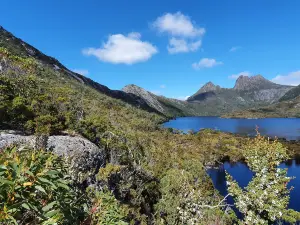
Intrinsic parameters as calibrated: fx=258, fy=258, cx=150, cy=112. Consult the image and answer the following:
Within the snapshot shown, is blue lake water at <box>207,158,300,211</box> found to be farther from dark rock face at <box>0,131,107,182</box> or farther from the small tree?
the small tree

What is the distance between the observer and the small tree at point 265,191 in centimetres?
1261

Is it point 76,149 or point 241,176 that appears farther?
point 241,176

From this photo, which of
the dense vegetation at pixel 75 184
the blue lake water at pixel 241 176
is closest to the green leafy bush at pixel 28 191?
the dense vegetation at pixel 75 184

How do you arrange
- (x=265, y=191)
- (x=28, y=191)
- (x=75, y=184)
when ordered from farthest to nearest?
1. (x=265, y=191)
2. (x=75, y=184)
3. (x=28, y=191)

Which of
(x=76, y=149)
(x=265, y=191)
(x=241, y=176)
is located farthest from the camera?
(x=241, y=176)

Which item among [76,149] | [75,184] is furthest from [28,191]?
[76,149]

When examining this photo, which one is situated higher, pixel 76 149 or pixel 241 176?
pixel 76 149

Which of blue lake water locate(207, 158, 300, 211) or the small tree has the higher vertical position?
the small tree

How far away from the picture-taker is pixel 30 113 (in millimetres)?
22234

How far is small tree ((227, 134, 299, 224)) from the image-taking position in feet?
41.4

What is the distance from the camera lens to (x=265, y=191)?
12766 millimetres

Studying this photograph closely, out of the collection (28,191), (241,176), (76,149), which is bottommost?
(241,176)

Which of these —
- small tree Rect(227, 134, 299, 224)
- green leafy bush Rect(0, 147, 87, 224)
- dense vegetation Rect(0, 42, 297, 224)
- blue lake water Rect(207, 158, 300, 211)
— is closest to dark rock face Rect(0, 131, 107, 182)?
dense vegetation Rect(0, 42, 297, 224)

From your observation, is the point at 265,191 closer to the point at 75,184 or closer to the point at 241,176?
the point at 75,184
